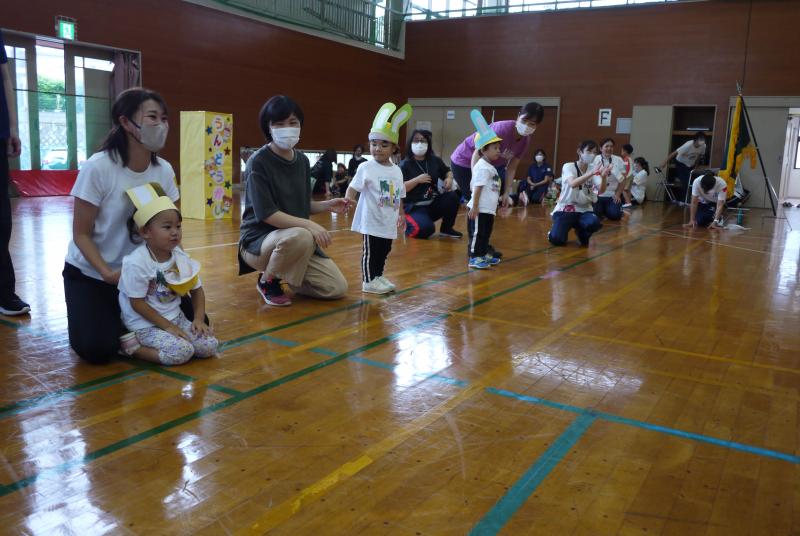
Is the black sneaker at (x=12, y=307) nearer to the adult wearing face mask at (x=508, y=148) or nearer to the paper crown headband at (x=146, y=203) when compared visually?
the paper crown headband at (x=146, y=203)

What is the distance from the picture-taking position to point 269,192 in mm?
3879

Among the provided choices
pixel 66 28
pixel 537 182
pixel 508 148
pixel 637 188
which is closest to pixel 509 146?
pixel 508 148

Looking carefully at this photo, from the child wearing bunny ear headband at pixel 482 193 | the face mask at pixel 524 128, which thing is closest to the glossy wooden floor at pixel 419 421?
the child wearing bunny ear headband at pixel 482 193

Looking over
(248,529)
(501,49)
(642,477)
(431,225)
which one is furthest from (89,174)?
(501,49)

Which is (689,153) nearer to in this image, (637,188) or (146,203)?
(637,188)

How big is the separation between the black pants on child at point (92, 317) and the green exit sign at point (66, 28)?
927 cm

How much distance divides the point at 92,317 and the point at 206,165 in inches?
231

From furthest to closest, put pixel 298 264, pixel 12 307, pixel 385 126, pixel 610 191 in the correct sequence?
1. pixel 610 191
2. pixel 385 126
3. pixel 298 264
4. pixel 12 307

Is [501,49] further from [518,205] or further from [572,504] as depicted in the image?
[572,504]

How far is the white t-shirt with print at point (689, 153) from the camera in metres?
13.9

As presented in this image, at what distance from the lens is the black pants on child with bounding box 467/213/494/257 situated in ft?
18.4

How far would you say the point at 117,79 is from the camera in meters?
11.7

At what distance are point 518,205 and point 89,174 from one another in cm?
1081

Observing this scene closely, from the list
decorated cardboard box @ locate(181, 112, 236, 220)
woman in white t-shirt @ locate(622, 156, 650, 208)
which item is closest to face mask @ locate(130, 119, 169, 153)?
decorated cardboard box @ locate(181, 112, 236, 220)
